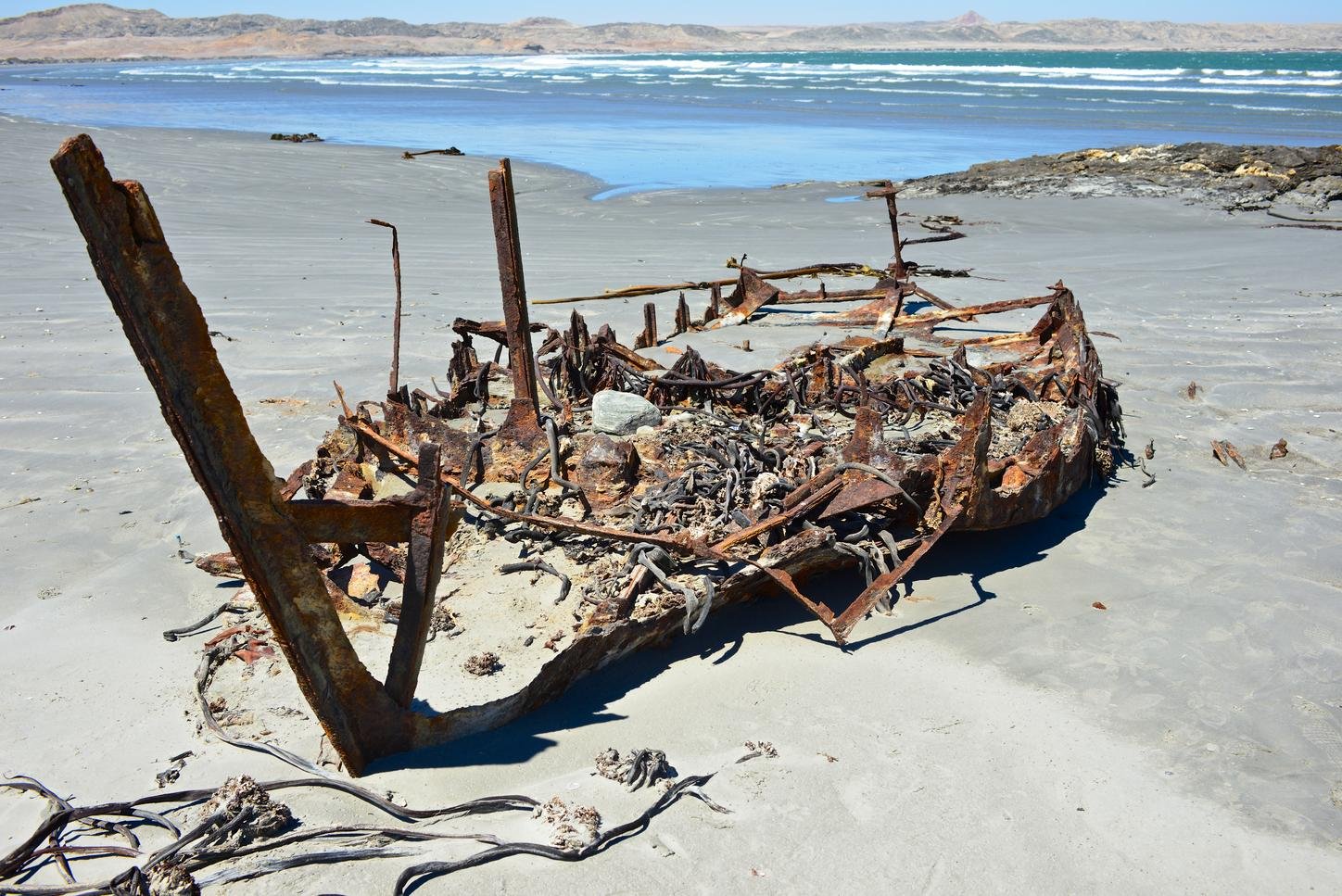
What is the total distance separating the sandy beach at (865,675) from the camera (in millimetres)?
2576

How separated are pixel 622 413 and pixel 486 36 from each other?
142210 mm

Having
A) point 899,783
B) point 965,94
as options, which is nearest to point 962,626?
point 899,783

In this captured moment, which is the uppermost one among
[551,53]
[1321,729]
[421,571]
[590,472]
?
[551,53]

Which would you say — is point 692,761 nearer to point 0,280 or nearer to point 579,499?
point 579,499

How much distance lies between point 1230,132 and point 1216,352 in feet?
69.8

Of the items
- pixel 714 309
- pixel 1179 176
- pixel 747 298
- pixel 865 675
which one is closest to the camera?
pixel 865 675

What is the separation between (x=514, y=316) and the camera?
4.27 meters

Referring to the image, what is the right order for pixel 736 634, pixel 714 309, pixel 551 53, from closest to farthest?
1. pixel 736 634
2. pixel 714 309
3. pixel 551 53

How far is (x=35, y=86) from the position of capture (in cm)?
4206

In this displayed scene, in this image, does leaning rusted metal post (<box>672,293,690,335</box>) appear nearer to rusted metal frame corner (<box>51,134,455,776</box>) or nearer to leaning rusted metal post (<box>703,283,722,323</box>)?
leaning rusted metal post (<box>703,283,722,323</box>)

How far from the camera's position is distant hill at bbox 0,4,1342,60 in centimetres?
10031

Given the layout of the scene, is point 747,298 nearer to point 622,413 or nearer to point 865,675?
point 622,413

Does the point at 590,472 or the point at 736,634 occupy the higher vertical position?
the point at 590,472

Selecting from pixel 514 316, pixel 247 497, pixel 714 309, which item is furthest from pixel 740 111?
pixel 247 497
